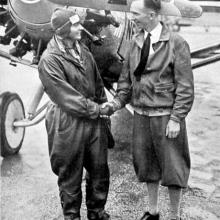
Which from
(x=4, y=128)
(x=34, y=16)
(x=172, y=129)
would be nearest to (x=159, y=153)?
(x=172, y=129)

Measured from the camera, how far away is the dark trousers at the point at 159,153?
10.9 feet

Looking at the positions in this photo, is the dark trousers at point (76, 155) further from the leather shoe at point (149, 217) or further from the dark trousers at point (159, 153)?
the leather shoe at point (149, 217)

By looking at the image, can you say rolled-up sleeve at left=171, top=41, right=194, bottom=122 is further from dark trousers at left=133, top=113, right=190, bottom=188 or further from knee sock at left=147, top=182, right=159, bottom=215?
knee sock at left=147, top=182, right=159, bottom=215

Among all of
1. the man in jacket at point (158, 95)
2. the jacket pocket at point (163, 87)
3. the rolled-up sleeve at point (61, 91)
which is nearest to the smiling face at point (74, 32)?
the rolled-up sleeve at point (61, 91)

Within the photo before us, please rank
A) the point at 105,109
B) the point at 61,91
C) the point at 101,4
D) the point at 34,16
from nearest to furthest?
the point at 61,91, the point at 105,109, the point at 101,4, the point at 34,16

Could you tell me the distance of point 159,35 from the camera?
3.21 metres

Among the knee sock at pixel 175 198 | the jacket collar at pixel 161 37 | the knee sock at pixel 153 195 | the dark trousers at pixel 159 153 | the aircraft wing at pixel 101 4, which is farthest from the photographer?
the aircraft wing at pixel 101 4

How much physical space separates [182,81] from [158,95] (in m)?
0.20

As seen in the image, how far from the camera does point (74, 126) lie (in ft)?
10.7

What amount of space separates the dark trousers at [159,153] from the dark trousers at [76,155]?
0.89 ft

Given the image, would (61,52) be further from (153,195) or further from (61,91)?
(153,195)

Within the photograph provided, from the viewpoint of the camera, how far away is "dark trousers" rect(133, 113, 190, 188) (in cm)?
332

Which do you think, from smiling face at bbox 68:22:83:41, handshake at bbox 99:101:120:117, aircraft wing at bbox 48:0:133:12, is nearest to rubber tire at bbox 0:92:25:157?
aircraft wing at bbox 48:0:133:12

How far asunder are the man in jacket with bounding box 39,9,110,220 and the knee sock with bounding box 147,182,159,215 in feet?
1.21
